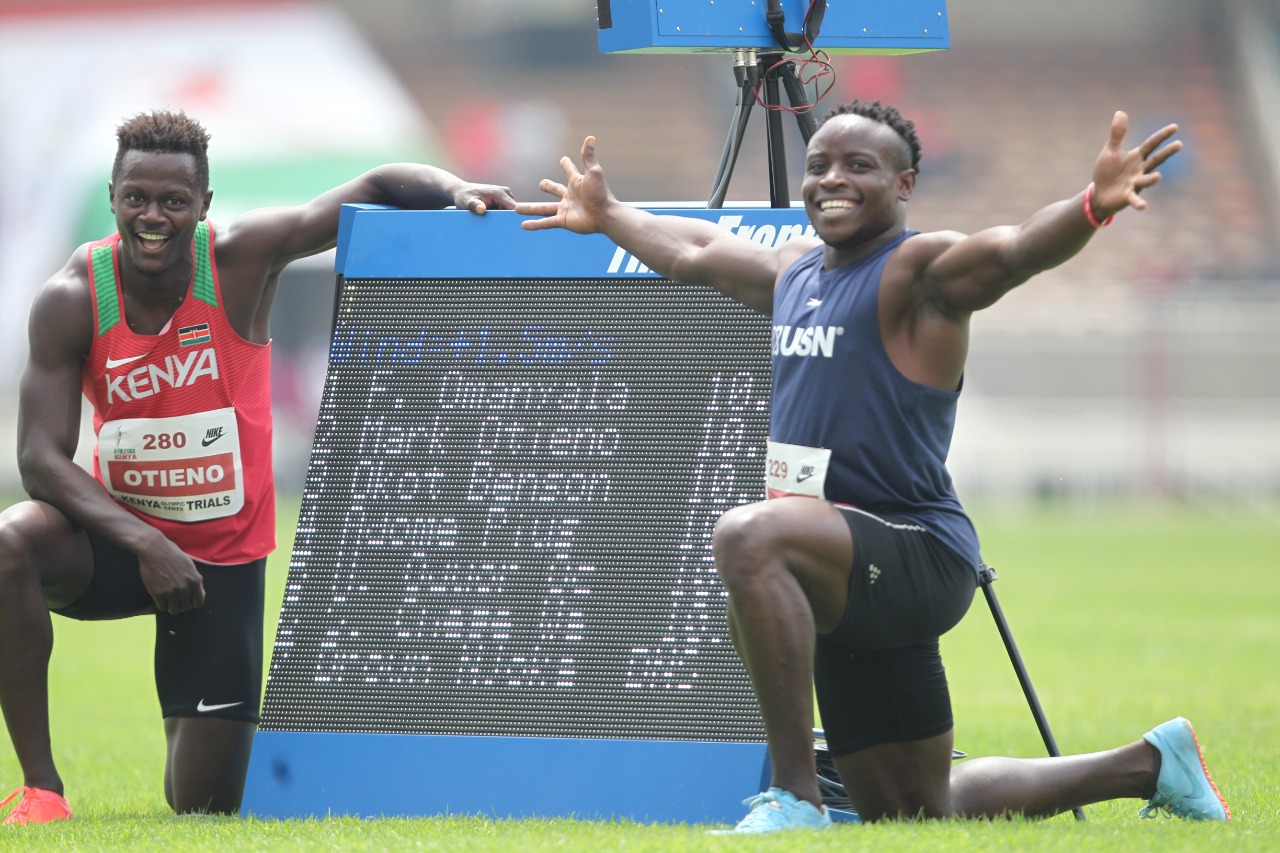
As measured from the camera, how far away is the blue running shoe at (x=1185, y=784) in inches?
195

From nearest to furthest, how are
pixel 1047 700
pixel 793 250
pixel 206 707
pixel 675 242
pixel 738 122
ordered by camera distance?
pixel 793 250, pixel 675 242, pixel 738 122, pixel 206 707, pixel 1047 700

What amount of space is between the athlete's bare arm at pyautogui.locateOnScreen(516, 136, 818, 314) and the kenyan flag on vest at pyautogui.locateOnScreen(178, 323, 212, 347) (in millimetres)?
1117

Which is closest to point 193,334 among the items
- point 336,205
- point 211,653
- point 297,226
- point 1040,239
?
point 297,226

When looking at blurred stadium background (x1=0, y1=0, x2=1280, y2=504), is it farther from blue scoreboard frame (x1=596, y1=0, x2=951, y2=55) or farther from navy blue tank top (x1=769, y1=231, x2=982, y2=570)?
navy blue tank top (x1=769, y1=231, x2=982, y2=570)

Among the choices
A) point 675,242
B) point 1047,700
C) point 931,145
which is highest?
A: point 931,145

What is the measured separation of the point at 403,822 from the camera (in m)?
4.80

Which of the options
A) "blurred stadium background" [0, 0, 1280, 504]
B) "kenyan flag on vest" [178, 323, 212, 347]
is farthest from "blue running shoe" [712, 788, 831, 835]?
"blurred stadium background" [0, 0, 1280, 504]

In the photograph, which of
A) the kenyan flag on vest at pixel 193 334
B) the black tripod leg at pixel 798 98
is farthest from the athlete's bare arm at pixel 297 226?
the black tripod leg at pixel 798 98

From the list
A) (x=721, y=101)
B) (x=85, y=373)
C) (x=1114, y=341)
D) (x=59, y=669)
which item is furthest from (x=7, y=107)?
(x=85, y=373)

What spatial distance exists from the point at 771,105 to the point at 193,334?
188cm

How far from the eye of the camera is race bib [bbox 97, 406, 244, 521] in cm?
566

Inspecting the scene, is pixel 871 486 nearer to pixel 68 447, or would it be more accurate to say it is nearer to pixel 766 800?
pixel 766 800

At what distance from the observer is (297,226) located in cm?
576

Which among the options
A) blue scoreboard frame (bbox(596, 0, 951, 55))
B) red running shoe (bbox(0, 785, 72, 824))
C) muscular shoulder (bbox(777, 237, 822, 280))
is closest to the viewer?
muscular shoulder (bbox(777, 237, 822, 280))
